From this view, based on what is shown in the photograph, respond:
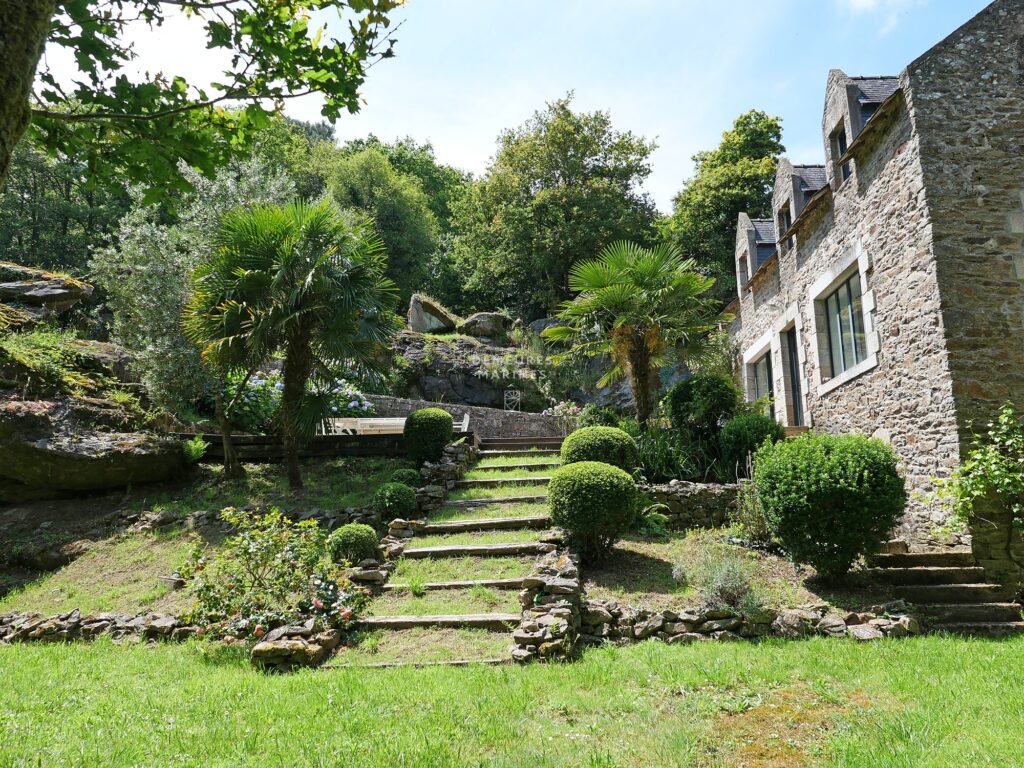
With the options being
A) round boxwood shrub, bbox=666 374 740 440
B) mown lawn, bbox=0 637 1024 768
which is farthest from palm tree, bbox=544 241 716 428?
mown lawn, bbox=0 637 1024 768

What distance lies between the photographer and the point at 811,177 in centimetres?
1354

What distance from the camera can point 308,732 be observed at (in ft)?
12.8

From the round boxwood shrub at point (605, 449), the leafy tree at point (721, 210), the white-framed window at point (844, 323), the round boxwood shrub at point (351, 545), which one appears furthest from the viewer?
the leafy tree at point (721, 210)

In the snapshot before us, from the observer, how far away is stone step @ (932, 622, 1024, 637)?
6.09 meters

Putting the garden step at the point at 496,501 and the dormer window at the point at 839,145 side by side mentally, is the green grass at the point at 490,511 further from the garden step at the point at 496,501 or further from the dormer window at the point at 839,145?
the dormer window at the point at 839,145

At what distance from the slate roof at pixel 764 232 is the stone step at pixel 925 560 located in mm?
10875

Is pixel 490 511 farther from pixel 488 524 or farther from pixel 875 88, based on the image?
pixel 875 88

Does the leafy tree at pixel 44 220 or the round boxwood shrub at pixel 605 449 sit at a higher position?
the leafy tree at pixel 44 220

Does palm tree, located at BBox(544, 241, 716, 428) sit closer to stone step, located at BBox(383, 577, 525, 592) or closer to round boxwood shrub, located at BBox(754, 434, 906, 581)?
round boxwood shrub, located at BBox(754, 434, 906, 581)

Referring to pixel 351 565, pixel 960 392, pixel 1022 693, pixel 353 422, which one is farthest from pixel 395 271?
pixel 1022 693

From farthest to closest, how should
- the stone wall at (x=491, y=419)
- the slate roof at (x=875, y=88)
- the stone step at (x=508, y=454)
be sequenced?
the stone wall at (x=491, y=419) → the stone step at (x=508, y=454) → the slate roof at (x=875, y=88)

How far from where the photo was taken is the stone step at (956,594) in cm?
670

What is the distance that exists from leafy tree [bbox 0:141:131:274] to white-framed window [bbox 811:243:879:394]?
80.2 ft

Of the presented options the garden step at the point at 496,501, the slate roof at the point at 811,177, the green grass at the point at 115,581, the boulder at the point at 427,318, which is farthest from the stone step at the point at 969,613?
the boulder at the point at 427,318
